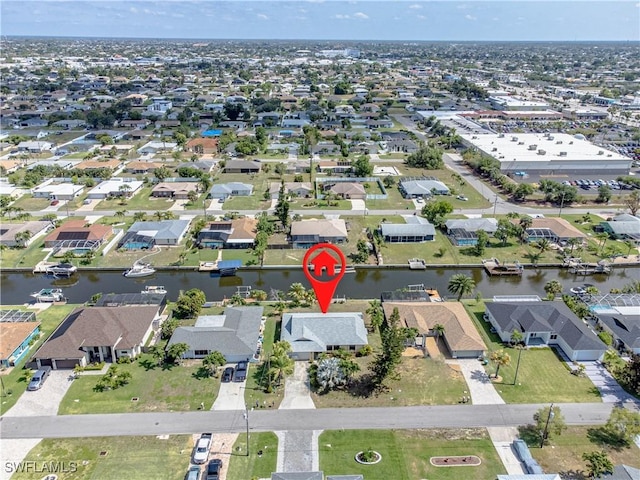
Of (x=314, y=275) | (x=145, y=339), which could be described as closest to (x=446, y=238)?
(x=314, y=275)

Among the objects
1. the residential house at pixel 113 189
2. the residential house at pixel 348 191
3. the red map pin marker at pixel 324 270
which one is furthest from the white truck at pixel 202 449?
the residential house at pixel 113 189

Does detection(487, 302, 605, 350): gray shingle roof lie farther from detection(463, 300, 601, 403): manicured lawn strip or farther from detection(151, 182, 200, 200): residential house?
detection(151, 182, 200, 200): residential house

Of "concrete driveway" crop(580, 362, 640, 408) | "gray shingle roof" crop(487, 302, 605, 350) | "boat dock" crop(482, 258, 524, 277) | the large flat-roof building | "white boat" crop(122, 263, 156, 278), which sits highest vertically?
the large flat-roof building

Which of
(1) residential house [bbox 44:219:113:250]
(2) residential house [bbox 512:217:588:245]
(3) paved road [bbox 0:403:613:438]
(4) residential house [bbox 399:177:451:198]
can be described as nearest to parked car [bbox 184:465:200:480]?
(3) paved road [bbox 0:403:613:438]

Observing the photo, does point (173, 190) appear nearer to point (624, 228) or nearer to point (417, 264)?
point (417, 264)

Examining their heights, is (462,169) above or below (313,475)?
above

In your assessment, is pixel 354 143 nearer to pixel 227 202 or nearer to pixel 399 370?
pixel 227 202

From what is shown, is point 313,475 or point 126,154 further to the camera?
point 126,154
